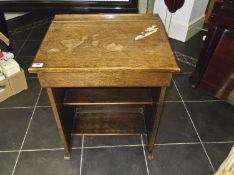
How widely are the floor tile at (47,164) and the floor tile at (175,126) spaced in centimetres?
59

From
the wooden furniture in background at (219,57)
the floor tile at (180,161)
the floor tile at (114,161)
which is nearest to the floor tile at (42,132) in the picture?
the floor tile at (114,161)

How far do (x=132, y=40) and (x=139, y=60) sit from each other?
0.19 m

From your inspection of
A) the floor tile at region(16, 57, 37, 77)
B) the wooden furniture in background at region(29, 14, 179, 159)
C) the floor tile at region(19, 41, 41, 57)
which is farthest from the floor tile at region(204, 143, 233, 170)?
the floor tile at region(19, 41, 41, 57)

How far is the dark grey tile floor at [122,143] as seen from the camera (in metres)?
1.45

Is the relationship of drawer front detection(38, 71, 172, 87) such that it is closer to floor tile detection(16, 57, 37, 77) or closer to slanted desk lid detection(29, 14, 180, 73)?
slanted desk lid detection(29, 14, 180, 73)

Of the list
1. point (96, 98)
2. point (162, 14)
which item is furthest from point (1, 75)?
point (162, 14)

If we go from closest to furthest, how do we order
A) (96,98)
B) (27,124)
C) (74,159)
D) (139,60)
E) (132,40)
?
1. (139,60)
2. (132,40)
3. (96,98)
4. (74,159)
5. (27,124)

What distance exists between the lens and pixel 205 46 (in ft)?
5.96

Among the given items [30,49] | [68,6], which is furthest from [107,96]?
[30,49]

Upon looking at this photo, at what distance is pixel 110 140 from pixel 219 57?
3.29 feet

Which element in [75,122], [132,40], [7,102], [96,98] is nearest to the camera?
[132,40]

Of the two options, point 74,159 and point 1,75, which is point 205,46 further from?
point 1,75

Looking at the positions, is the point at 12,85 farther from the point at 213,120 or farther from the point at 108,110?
the point at 213,120

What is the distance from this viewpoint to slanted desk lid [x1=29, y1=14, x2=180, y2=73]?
3.39 ft
